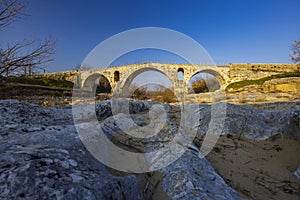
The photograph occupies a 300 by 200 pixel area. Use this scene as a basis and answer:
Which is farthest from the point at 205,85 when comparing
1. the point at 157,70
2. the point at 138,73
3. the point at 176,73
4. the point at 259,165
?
the point at 259,165

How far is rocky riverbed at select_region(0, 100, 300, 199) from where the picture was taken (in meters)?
0.82

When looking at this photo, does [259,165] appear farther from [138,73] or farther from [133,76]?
[133,76]

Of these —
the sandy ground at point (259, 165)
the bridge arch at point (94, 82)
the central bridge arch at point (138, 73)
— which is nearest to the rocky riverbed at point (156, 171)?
the sandy ground at point (259, 165)

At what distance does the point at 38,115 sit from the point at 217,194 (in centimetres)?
250

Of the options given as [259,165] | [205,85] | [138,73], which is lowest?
[259,165]

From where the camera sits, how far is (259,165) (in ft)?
6.80

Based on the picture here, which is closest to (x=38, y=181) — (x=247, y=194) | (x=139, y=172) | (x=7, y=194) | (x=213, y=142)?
(x=7, y=194)

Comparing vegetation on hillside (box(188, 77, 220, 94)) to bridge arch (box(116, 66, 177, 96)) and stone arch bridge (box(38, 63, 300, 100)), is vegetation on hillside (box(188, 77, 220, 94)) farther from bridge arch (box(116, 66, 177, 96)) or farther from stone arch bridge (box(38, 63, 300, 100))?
bridge arch (box(116, 66, 177, 96))

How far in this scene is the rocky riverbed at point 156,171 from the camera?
823 mm

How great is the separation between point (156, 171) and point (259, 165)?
144 cm

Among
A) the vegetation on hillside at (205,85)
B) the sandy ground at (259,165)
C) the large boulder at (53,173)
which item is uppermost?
the vegetation on hillside at (205,85)

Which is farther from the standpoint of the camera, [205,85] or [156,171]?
[205,85]

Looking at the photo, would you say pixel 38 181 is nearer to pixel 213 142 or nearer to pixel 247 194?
pixel 247 194

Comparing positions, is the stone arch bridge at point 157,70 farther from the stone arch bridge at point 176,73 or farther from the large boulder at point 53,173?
the large boulder at point 53,173
